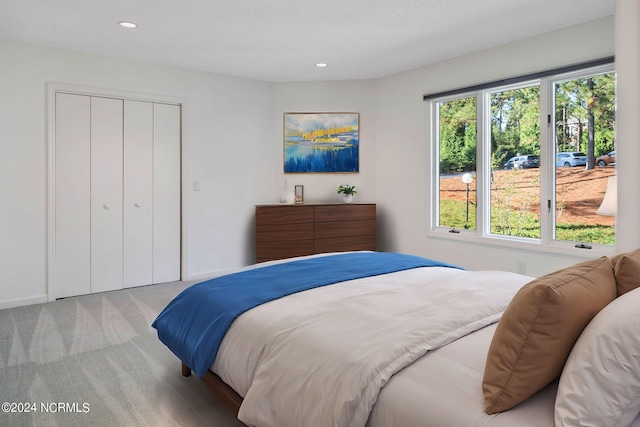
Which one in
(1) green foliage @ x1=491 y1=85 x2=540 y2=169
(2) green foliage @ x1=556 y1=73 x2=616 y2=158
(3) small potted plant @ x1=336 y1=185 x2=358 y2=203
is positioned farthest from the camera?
(3) small potted plant @ x1=336 y1=185 x2=358 y2=203

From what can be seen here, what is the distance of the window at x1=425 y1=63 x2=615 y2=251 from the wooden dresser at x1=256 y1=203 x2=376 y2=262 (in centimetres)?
104

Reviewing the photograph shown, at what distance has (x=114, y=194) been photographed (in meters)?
4.46

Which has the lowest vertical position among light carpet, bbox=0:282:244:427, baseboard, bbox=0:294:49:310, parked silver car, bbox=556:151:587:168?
light carpet, bbox=0:282:244:427

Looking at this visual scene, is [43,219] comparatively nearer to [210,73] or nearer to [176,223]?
[176,223]

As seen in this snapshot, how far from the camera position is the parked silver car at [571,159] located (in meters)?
3.62

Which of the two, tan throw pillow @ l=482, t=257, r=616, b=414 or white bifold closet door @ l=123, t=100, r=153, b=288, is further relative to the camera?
white bifold closet door @ l=123, t=100, r=153, b=288

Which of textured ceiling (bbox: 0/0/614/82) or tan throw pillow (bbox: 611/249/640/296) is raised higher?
textured ceiling (bbox: 0/0/614/82)

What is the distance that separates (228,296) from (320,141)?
3.72 metres

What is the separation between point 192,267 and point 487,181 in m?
3.47

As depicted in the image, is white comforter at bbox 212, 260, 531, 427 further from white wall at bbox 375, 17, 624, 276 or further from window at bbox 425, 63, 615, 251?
white wall at bbox 375, 17, 624, 276

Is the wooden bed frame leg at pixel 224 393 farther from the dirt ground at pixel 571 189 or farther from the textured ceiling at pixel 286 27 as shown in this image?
the dirt ground at pixel 571 189

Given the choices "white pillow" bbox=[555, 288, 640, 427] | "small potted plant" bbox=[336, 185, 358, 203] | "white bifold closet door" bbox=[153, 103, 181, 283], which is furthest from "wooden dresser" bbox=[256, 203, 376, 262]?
"white pillow" bbox=[555, 288, 640, 427]

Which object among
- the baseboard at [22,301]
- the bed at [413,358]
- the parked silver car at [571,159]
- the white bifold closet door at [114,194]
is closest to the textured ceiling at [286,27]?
the white bifold closet door at [114,194]

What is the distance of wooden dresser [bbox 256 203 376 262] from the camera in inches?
199
